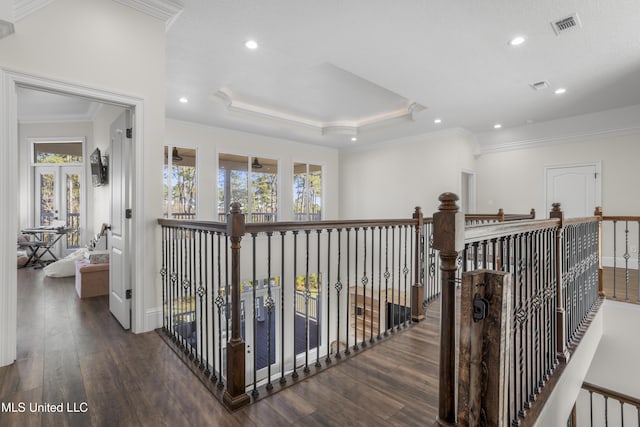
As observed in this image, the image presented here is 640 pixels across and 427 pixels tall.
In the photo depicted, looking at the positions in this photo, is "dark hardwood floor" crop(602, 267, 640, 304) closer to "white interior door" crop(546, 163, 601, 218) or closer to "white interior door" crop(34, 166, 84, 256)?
"white interior door" crop(546, 163, 601, 218)

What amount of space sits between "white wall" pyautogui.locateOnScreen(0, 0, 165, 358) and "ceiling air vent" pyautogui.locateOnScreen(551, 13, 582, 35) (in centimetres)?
362

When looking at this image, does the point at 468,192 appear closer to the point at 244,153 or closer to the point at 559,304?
the point at 244,153

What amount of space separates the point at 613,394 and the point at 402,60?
4680 mm

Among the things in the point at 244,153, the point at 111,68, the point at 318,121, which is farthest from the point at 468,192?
the point at 111,68

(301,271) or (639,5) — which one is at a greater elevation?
(639,5)

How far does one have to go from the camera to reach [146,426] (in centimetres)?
158

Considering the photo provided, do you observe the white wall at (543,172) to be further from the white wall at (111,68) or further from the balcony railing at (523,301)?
the white wall at (111,68)

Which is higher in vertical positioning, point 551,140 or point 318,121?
point 318,121

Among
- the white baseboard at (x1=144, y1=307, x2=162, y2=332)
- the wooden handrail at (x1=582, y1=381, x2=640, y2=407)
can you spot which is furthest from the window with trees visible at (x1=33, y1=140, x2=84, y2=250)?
the wooden handrail at (x1=582, y1=381, x2=640, y2=407)

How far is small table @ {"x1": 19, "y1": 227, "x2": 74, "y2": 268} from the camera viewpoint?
18.4ft

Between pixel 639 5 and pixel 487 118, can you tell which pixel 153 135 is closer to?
pixel 639 5

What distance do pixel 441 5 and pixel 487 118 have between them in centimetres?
384

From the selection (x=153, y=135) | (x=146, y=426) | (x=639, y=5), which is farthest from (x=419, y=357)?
(x=639, y=5)

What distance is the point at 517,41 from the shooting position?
3201 millimetres
